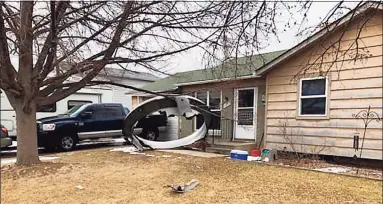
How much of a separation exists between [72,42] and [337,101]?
7.03 m

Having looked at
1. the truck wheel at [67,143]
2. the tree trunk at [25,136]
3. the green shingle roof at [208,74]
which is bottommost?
the truck wheel at [67,143]

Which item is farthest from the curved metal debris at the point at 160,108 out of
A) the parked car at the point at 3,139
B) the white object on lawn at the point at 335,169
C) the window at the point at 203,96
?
the white object on lawn at the point at 335,169

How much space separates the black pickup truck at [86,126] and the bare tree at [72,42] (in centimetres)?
349

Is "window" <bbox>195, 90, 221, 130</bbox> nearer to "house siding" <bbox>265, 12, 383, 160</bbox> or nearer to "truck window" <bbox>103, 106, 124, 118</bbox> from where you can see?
"house siding" <bbox>265, 12, 383, 160</bbox>

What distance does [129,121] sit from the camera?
11914 millimetres

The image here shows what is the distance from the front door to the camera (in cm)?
1236

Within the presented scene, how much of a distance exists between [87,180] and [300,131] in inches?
239

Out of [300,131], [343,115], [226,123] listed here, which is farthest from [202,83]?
[343,115]

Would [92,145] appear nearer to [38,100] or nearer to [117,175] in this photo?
[38,100]

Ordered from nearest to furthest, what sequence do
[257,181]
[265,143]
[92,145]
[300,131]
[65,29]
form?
[257,181]
[65,29]
[300,131]
[265,143]
[92,145]

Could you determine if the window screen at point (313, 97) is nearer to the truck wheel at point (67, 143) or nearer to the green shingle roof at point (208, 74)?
the green shingle roof at point (208, 74)

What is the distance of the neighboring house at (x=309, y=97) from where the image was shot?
8805mm

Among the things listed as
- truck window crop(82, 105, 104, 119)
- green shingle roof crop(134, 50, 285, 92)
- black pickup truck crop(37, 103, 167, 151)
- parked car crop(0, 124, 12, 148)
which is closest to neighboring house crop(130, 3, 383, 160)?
green shingle roof crop(134, 50, 285, 92)

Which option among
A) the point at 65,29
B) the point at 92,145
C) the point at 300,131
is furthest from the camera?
the point at 92,145
